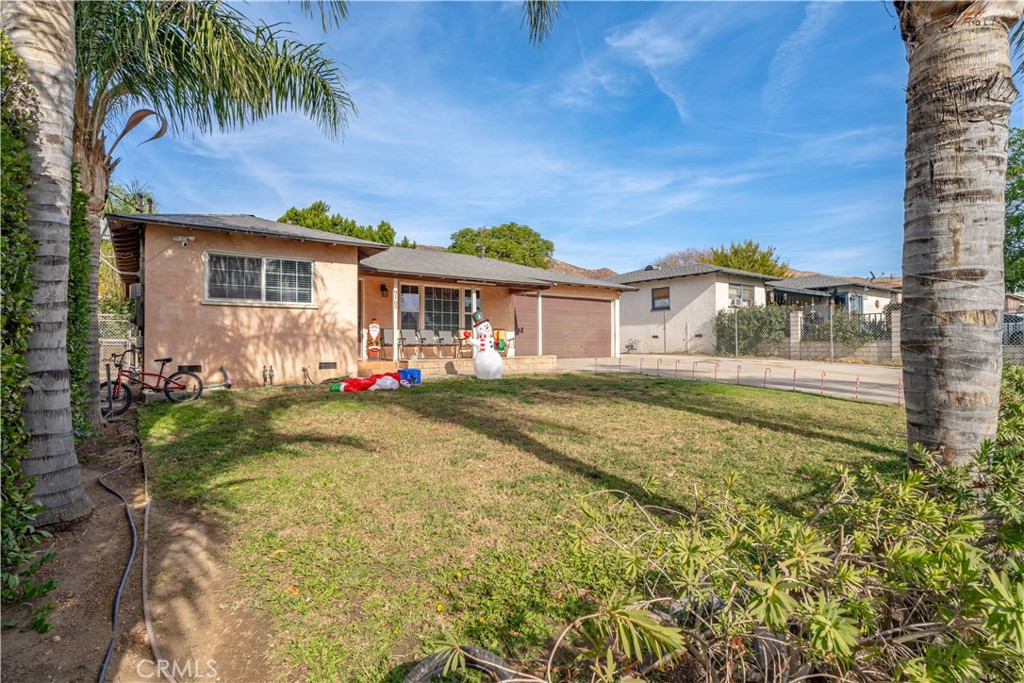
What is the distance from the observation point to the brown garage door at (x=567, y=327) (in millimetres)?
19938

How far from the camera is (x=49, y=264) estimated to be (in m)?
3.45

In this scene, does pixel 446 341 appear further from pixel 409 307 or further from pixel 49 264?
pixel 49 264

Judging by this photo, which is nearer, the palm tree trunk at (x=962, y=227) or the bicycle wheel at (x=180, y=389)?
the palm tree trunk at (x=962, y=227)

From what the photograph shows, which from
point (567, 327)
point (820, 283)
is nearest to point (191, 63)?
point (567, 327)

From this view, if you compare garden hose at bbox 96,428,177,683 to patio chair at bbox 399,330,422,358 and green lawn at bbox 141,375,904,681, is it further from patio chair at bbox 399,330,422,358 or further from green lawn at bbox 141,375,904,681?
patio chair at bbox 399,330,422,358

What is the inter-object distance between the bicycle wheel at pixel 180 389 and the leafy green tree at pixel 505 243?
3070cm

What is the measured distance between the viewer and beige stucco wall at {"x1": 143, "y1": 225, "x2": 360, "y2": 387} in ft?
33.1

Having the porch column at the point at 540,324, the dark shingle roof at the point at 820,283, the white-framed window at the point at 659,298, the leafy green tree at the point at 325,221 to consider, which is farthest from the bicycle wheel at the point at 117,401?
the dark shingle roof at the point at 820,283

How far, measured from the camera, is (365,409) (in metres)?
8.38

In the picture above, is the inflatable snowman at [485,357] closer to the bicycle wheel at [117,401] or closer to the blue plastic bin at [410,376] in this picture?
the blue plastic bin at [410,376]

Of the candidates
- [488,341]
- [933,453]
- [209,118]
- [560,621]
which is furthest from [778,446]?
[209,118]

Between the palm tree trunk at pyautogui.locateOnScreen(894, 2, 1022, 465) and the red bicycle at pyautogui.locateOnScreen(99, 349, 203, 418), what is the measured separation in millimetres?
10129

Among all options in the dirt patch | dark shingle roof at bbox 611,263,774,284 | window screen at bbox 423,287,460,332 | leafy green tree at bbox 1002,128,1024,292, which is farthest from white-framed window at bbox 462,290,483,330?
leafy green tree at bbox 1002,128,1024,292

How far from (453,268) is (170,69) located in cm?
1031
